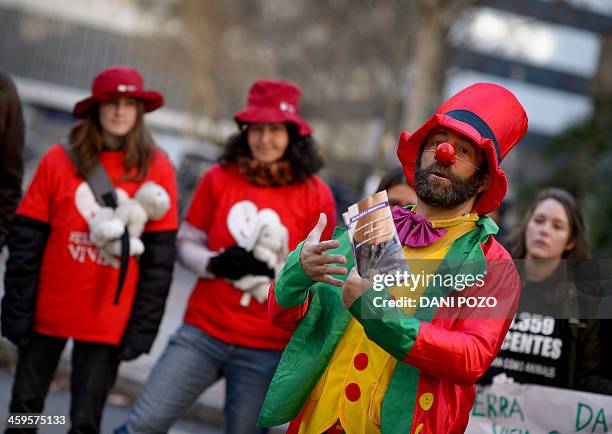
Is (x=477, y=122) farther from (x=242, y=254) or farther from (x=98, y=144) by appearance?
(x=98, y=144)

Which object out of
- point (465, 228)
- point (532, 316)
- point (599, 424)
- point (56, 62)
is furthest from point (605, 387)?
point (56, 62)

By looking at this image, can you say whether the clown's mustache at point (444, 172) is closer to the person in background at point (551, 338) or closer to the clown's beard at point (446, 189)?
the clown's beard at point (446, 189)

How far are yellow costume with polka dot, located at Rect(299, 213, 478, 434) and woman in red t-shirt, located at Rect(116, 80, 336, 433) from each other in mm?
1211

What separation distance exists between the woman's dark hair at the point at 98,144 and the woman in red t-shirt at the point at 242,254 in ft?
1.10

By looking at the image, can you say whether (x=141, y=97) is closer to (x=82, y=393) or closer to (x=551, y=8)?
(x=82, y=393)

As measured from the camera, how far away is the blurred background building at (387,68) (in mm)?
18875

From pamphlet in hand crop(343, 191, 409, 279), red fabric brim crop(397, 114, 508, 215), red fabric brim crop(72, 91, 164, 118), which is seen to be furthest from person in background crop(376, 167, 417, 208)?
pamphlet in hand crop(343, 191, 409, 279)

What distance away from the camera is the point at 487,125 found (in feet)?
10.0

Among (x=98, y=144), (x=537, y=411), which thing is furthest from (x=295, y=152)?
(x=537, y=411)

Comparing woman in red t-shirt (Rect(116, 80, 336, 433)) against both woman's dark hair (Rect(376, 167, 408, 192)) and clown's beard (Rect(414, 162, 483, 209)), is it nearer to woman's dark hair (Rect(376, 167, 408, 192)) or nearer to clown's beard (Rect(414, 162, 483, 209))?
woman's dark hair (Rect(376, 167, 408, 192))

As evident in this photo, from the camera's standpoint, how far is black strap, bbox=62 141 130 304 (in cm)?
443

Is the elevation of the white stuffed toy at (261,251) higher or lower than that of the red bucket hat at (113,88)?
lower

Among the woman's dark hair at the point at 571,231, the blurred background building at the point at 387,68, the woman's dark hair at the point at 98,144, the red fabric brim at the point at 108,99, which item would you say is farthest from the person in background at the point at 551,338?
the blurred background building at the point at 387,68

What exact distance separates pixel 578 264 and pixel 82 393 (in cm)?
257
